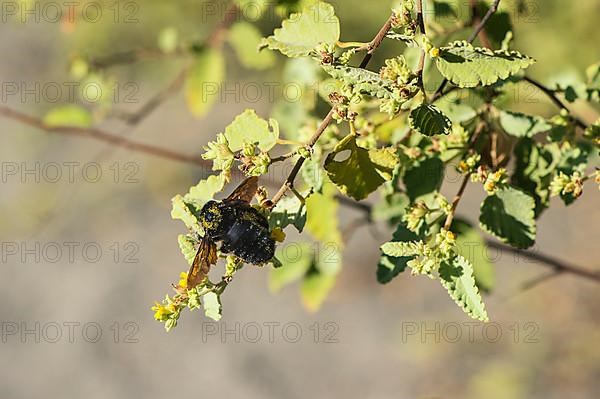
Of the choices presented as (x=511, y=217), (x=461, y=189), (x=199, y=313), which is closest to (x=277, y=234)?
(x=461, y=189)

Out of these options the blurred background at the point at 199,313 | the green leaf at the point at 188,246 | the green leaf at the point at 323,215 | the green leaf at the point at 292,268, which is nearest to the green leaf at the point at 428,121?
the green leaf at the point at 188,246

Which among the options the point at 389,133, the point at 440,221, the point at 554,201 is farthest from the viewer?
the point at 554,201

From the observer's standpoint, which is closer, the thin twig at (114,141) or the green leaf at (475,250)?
the green leaf at (475,250)

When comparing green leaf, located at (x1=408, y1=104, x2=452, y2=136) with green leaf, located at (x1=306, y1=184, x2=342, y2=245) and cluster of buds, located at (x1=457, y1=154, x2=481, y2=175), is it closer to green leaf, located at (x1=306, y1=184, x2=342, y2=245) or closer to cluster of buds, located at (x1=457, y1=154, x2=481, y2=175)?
cluster of buds, located at (x1=457, y1=154, x2=481, y2=175)

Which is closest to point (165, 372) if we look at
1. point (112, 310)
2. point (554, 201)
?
point (112, 310)

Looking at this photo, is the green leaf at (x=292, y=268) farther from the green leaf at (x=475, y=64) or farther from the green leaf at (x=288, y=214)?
the green leaf at (x=475, y=64)

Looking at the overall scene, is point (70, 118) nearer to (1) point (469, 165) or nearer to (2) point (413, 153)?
(2) point (413, 153)

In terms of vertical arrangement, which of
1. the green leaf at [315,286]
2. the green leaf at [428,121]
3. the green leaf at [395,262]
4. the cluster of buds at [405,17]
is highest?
the cluster of buds at [405,17]

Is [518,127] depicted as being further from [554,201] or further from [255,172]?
[554,201]

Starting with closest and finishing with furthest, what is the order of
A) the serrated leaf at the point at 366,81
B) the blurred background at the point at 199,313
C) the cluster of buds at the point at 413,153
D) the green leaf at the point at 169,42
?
1. the serrated leaf at the point at 366,81
2. the cluster of buds at the point at 413,153
3. the green leaf at the point at 169,42
4. the blurred background at the point at 199,313
